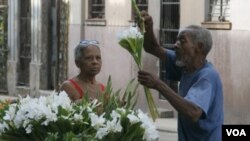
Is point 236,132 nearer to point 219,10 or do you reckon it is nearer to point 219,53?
point 219,53

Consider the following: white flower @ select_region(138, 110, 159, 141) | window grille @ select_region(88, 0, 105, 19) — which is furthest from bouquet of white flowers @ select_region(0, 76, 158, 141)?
window grille @ select_region(88, 0, 105, 19)

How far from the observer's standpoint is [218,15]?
51.2ft

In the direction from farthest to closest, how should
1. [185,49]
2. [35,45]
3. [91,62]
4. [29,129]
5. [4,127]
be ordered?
[35,45]
[91,62]
[185,49]
[4,127]
[29,129]

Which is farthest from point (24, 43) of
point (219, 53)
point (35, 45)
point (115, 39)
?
point (115, 39)

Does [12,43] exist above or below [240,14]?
below

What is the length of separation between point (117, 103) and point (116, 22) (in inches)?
556

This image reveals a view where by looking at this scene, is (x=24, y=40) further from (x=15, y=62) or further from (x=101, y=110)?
(x=101, y=110)

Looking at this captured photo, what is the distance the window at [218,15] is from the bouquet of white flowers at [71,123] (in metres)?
11.0

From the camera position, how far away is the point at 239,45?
1474 cm

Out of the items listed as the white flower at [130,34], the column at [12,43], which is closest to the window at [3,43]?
the column at [12,43]

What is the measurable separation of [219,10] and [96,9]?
190 inches

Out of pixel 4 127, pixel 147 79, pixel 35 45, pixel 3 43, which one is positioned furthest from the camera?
pixel 3 43

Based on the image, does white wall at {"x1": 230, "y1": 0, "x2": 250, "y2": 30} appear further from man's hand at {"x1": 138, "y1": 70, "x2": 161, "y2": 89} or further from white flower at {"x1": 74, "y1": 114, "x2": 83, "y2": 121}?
white flower at {"x1": 74, "y1": 114, "x2": 83, "y2": 121}

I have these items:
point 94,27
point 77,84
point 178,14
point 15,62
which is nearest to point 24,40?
point 15,62
